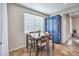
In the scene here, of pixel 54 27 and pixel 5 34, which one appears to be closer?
pixel 5 34

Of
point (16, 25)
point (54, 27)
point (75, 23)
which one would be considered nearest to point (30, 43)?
point (16, 25)

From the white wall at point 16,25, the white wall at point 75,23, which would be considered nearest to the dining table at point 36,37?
the white wall at point 16,25

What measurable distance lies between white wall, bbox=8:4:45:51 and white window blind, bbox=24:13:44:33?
3.0 inches

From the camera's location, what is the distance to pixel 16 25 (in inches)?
61.4

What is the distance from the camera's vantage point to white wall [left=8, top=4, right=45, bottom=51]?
1528mm

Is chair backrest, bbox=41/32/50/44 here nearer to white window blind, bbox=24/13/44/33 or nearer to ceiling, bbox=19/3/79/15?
white window blind, bbox=24/13/44/33

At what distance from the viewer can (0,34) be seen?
156cm

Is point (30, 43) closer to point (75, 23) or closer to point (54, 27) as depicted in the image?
point (54, 27)

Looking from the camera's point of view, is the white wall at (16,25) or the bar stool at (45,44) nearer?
the white wall at (16,25)

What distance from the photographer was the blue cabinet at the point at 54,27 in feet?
5.35

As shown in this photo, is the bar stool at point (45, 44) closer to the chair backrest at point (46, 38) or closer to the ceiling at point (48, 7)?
the chair backrest at point (46, 38)

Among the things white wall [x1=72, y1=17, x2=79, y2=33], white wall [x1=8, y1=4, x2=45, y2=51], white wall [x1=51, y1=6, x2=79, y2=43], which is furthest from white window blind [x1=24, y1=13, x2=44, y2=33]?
white wall [x1=72, y1=17, x2=79, y2=33]

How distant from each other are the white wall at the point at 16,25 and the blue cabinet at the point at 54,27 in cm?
46

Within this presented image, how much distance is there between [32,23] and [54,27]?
44 centimetres
